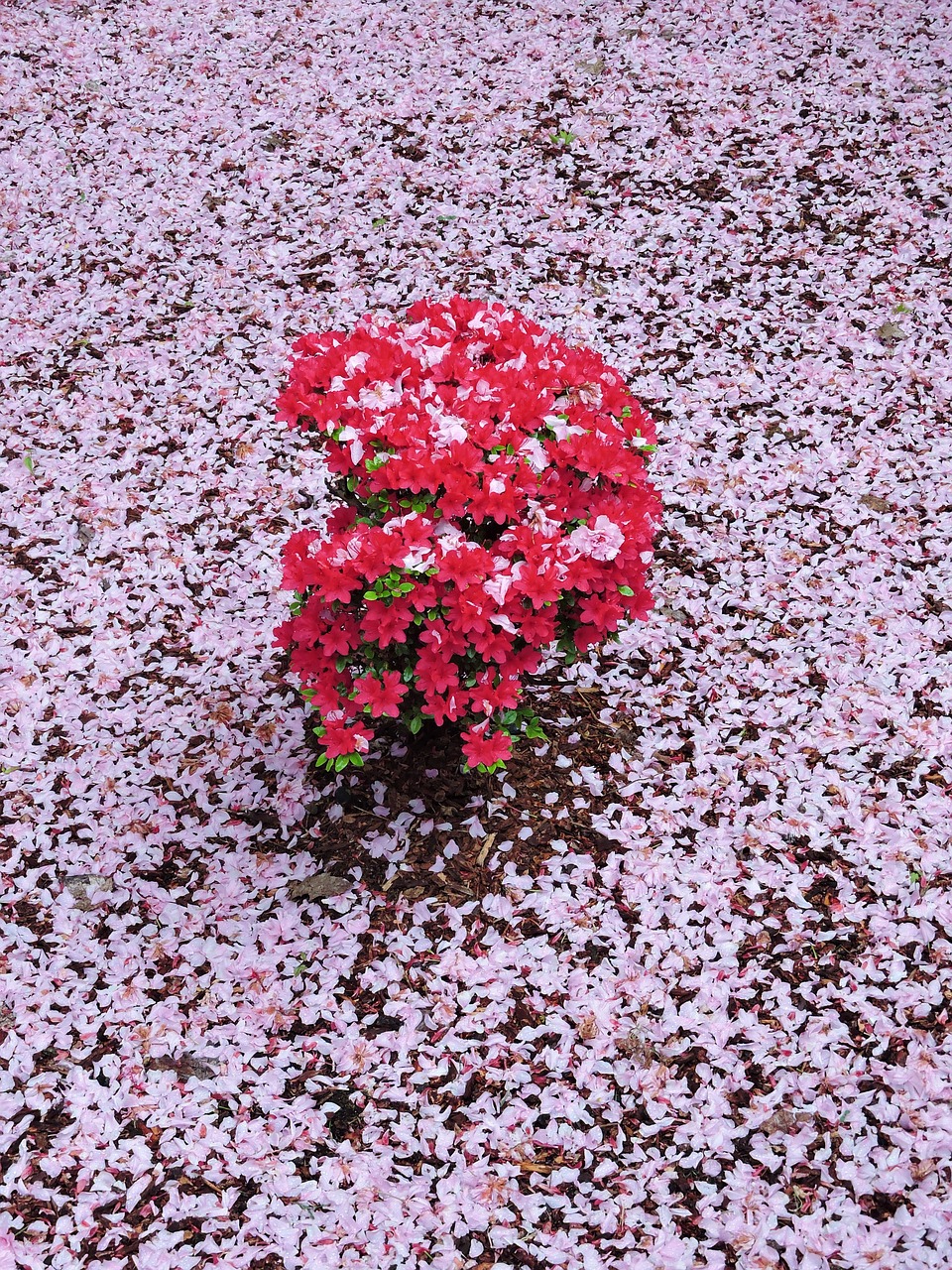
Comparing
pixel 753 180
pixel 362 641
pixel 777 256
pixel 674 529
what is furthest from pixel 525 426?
pixel 753 180

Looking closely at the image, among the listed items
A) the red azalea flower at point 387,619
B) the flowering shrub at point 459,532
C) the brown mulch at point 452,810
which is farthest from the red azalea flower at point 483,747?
the brown mulch at point 452,810

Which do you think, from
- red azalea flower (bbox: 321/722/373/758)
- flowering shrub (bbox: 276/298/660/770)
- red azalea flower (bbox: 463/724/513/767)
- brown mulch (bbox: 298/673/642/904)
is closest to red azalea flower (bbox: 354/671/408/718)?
flowering shrub (bbox: 276/298/660/770)

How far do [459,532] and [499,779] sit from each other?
4.19 ft

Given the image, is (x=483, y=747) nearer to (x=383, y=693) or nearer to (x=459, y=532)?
(x=383, y=693)

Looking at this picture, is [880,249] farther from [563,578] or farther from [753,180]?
[563,578]

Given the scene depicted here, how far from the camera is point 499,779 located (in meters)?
4.20

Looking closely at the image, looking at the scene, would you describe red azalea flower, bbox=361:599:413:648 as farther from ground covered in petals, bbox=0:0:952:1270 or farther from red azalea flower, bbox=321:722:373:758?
ground covered in petals, bbox=0:0:952:1270

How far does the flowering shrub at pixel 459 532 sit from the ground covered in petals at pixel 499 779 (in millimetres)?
796

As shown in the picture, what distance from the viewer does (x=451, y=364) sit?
3744 mm

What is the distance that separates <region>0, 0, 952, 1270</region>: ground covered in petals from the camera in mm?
3213

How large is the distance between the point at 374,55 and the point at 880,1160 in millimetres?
10147

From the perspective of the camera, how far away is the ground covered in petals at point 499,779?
321cm

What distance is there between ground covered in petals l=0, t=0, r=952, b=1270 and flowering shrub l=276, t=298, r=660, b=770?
796 millimetres

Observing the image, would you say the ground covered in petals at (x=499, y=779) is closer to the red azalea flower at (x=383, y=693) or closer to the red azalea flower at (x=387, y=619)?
the red azalea flower at (x=383, y=693)
